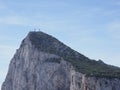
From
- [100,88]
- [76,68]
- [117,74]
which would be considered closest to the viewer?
[100,88]

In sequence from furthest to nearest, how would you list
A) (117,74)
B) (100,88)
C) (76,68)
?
1. (76,68)
2. (117,74)
3. (100,88)

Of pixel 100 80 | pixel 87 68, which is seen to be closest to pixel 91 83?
pixel 100 80

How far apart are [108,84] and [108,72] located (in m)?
15.8

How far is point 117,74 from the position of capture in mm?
178875

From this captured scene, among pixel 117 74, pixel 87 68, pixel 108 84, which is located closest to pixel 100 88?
pixel 108 84

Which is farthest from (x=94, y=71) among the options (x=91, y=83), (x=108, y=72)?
(x=91, y=83)

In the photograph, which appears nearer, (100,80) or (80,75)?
(100,80)

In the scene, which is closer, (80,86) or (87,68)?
(80,86)

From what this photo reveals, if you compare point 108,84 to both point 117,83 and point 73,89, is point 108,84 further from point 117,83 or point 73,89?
point 73,89

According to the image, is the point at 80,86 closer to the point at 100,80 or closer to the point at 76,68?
the point at 100,80

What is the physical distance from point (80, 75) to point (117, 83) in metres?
15.7

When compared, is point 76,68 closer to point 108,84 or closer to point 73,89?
point 73,89

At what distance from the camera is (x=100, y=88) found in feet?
547

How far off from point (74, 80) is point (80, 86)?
26.3 ft
